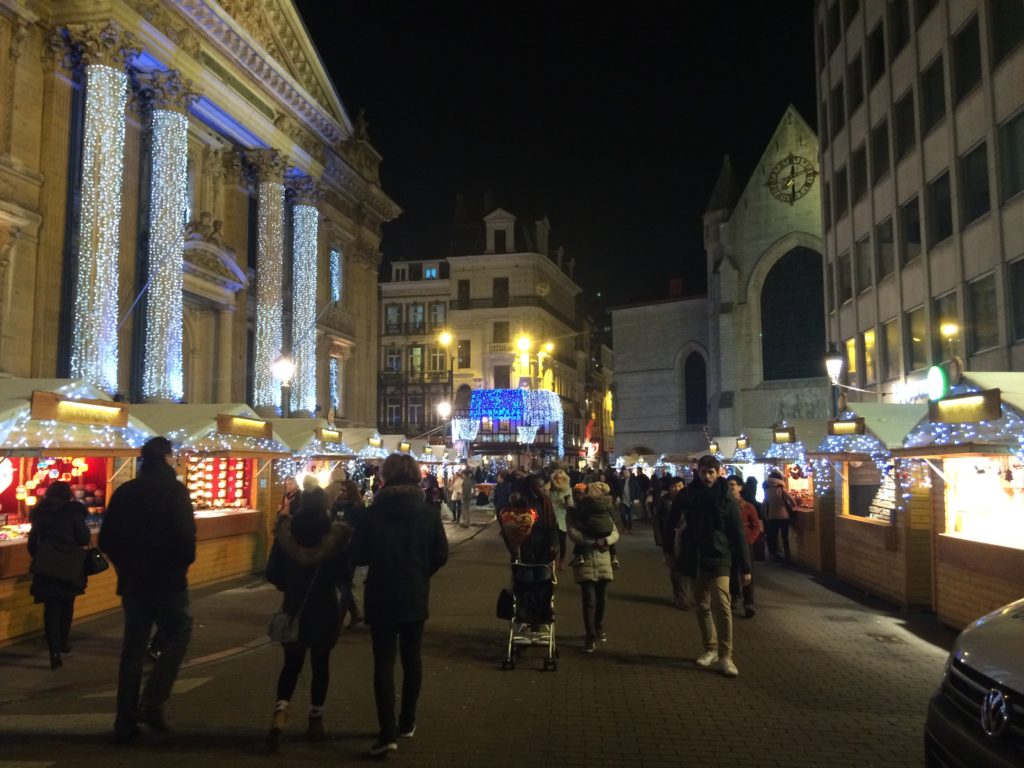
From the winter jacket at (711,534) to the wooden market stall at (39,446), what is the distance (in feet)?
24.0

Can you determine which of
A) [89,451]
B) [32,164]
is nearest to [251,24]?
[32,164]

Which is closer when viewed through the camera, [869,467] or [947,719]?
[947,719]

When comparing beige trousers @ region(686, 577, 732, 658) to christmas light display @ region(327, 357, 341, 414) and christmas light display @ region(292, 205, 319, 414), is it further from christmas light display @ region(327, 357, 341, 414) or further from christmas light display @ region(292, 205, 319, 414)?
christmas light display @ region(327, 357, 341, 414)

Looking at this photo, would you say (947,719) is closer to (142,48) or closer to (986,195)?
(986,195)

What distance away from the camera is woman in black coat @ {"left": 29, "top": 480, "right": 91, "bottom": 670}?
8.29 metres

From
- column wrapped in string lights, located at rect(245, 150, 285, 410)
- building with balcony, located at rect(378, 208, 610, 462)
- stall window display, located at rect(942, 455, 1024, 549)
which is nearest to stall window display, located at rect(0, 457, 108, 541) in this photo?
stall window display, located at rect(942, 455, 1024, 549)

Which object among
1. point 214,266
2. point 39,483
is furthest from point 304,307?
point 39,483

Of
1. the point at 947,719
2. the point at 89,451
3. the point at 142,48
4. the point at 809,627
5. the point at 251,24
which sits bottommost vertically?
the point at 809,627

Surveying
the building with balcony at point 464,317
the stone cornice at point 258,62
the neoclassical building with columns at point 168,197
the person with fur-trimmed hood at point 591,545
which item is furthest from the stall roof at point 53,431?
the building with balcony at point 464,317

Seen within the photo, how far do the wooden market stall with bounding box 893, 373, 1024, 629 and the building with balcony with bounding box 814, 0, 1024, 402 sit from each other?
9292mm

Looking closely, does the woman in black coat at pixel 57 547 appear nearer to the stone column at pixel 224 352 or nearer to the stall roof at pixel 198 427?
the stall roof at pixel 198 427

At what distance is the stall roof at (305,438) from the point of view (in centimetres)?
1900

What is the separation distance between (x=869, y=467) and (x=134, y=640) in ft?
44.9

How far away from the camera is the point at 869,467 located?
15.8 m
